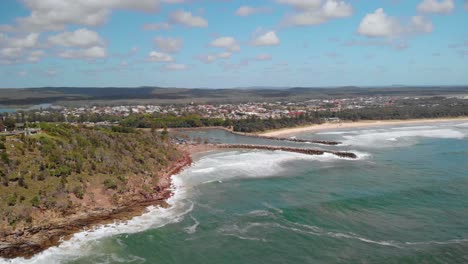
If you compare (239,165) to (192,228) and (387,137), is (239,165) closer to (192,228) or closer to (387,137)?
(192,228)

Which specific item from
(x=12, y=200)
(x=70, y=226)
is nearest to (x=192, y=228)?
(x=70, y=226)

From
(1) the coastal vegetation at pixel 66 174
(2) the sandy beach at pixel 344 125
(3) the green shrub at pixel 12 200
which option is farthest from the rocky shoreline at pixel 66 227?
(2) the sandy beach at pixel 344 125

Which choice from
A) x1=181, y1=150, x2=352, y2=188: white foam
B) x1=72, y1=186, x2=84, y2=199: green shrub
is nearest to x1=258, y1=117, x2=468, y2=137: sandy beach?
x1=181, y1=150, x2=352, y2=188: white foam

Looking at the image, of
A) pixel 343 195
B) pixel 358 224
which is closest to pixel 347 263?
pixel 358 224

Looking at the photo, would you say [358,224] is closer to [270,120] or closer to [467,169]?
[467,169]

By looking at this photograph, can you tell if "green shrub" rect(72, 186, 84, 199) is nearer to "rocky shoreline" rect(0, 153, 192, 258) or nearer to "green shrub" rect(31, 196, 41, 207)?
"rocky shoreline" rect(0, 153, 192, 258)
